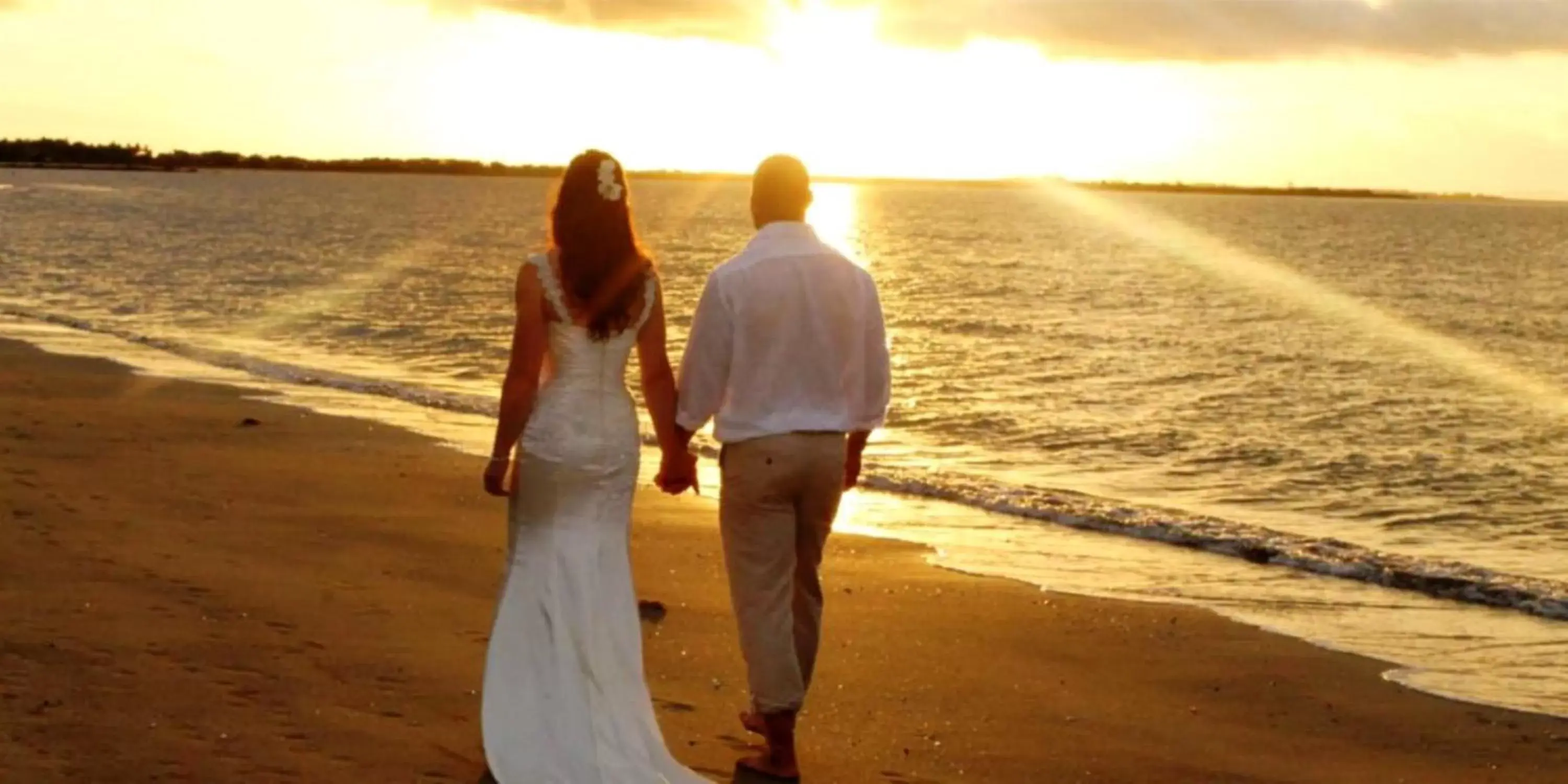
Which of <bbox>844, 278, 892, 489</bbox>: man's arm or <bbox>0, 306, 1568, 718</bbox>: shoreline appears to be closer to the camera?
<bbox>844, 278, 892, 489</bbox>: man's arm

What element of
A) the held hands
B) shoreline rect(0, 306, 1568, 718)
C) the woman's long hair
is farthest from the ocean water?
the woman's long hair

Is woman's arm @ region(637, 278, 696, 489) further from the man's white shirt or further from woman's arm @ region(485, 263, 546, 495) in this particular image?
woman's arm @ region(485, 263, 546, 495)

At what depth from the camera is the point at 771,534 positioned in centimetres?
570

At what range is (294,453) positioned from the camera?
43.1 feet

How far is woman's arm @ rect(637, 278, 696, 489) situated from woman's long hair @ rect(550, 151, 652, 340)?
0.11 metres

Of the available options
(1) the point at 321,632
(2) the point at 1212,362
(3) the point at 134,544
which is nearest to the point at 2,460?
(3) the point at 134,544

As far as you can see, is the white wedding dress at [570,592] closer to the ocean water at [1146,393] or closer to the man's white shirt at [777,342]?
the man's white shirt at [777,342]

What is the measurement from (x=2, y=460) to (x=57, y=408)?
3537mm

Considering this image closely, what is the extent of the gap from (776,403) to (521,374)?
797 millimetres

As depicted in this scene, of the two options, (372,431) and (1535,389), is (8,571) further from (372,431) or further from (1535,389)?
(1535,389)

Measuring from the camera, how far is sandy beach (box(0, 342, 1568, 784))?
587 cm

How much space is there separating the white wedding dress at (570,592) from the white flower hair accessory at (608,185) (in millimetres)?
282

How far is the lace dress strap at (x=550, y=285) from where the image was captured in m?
5.36

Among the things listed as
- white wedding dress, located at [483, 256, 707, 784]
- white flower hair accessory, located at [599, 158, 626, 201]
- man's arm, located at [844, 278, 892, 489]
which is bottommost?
white wedding dress, located at [483, 256, 707, 784]
